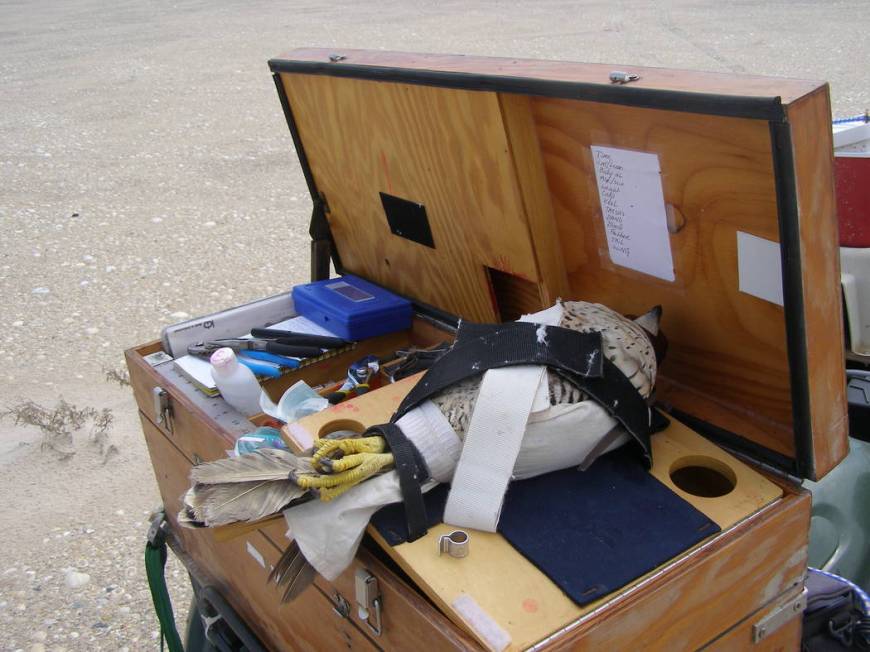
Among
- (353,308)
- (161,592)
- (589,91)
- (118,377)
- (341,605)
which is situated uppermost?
(589,91)

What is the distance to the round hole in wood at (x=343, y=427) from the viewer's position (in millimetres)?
1266

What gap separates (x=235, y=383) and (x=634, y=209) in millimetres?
743

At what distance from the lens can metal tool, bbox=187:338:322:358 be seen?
175 cm

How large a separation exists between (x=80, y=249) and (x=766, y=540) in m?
4.56

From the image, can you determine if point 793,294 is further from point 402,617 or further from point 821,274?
point 402,617

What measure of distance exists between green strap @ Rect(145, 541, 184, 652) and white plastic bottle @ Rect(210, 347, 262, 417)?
464 millimetres

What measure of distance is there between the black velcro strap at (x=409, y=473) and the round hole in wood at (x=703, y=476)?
1.11ft

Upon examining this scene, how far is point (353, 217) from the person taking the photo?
1.91 metres

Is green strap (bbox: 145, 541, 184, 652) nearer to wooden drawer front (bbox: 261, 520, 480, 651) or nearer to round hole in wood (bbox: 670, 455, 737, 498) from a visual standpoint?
wooden drawer front (bbox: 261, 520, 480, 651)

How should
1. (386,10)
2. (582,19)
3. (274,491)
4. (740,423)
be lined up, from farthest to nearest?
(386,10)
(582,19)
(740,423)
(274,491)

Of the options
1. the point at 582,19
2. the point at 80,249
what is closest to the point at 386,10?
the point at 582,19

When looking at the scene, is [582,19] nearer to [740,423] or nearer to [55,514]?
[55,514]

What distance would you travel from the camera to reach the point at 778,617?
1.16 m

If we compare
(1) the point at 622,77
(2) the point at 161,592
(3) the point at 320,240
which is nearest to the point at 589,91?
(1) the point at 622,77
